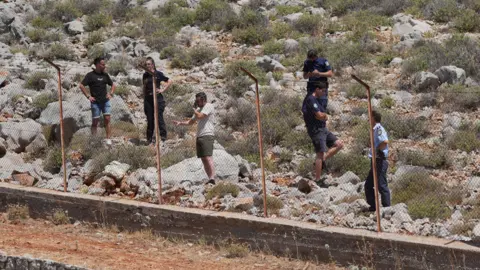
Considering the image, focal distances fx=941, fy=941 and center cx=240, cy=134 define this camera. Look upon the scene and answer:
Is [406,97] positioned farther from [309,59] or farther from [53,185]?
[53,185]

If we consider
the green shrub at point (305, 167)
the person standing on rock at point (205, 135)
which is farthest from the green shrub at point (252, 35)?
the person standing on rock at point (205, 135)

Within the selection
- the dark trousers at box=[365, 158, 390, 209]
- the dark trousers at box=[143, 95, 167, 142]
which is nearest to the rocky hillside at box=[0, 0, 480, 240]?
the dark trousers at box=[365, 158, 390, 209]

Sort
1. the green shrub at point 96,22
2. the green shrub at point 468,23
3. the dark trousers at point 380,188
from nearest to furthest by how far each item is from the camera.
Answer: the dark trousers at point 380,188 → the green shrub at point 468,23 → the green shrub at point 96,22

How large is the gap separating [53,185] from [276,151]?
4.03 m

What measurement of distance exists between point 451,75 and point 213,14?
1079cm

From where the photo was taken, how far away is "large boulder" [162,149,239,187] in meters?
14.5

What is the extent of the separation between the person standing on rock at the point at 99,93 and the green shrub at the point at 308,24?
1101 cm

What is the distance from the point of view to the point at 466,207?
12.5 m

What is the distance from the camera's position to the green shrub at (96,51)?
1039 inches

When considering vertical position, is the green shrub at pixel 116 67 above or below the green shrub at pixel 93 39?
below

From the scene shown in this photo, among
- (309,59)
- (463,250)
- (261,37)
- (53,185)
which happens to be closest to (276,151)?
(309,59)

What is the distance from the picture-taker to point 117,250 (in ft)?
39.8

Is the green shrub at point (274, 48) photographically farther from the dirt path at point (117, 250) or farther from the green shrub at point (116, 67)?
the dirt path at point (117, 250)

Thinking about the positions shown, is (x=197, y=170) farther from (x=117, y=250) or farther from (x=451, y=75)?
(x=451, y=75)
